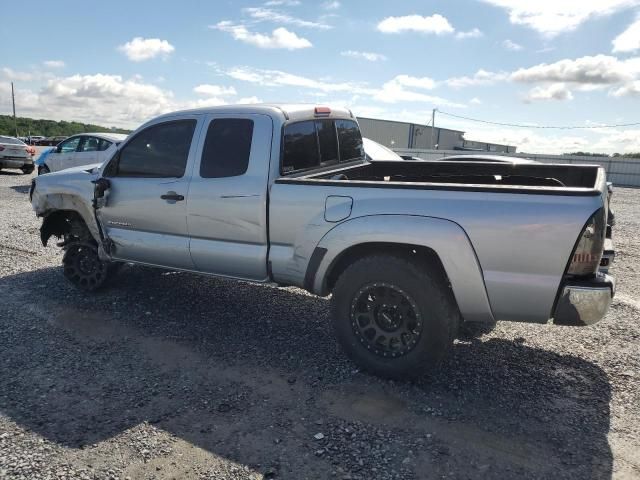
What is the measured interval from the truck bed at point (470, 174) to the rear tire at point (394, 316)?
75cm

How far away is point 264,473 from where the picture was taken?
2.66 m

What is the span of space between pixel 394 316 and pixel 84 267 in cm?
378

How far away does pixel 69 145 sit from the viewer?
1407 centimetres

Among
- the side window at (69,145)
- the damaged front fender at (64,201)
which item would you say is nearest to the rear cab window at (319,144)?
the damaged front fender at (64,201)

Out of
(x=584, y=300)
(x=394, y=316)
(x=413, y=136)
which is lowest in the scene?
(x=394, y=316)

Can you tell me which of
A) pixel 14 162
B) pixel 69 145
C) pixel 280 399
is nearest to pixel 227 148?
pixel 280 399

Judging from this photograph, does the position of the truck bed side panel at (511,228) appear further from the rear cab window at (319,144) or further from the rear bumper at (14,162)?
the rear bumper at (14,162)

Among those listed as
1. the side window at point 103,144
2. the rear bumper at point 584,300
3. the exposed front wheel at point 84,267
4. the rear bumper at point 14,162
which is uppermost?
the side window at point 103,144

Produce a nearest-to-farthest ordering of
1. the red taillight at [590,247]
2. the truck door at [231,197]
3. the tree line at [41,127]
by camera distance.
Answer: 1. the red taillight at [590,247]
2. the truck door at [231,197]
3. the tree line at [41,127]

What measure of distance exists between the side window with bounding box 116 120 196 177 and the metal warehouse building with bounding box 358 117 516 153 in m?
36.0

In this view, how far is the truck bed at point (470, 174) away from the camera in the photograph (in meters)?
4.42

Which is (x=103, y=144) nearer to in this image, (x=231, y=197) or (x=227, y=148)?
(x=227, y=148)

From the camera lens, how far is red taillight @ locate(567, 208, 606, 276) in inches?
115

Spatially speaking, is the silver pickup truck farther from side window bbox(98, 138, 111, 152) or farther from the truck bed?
side window bbox(98, 138, 111, 152)
